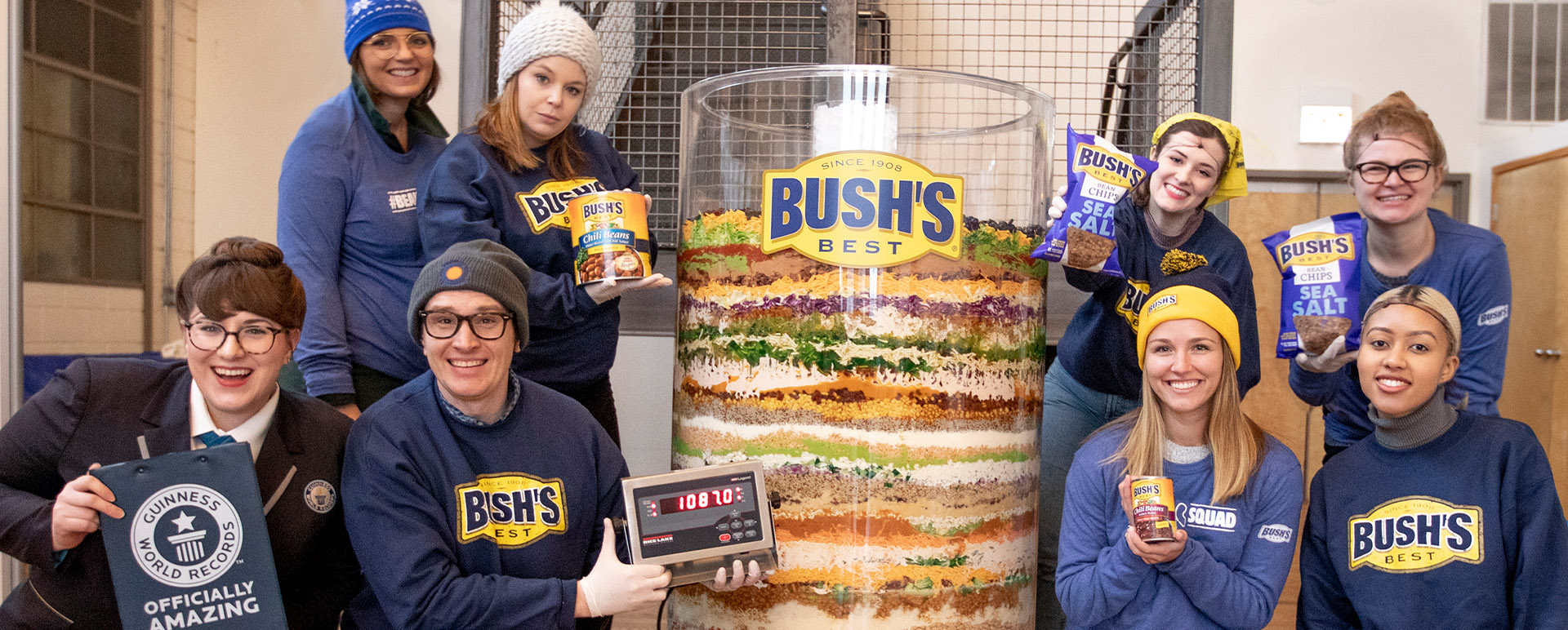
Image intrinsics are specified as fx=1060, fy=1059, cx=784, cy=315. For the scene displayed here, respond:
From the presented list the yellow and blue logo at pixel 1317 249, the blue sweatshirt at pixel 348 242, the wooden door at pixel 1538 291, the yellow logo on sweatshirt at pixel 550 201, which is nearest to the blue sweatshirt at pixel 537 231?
the yellow logo on sweatshirt at pixel 550 201

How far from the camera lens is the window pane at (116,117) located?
3.55 meters

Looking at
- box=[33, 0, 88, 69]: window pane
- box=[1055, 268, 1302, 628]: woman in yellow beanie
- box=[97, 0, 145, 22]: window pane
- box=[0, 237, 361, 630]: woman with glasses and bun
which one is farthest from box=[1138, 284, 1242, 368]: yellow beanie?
box=[97, 0, 145, 22]: window pane

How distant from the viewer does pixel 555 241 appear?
6.83 feet

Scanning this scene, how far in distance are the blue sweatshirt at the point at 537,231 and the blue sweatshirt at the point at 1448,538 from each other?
4.74 ft

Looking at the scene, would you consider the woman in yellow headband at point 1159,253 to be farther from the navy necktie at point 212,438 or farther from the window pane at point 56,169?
the window pane at point 56,169

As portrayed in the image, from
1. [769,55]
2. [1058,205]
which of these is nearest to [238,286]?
[1058,205]

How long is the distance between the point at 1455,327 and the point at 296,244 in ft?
7.27

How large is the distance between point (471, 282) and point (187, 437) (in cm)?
51

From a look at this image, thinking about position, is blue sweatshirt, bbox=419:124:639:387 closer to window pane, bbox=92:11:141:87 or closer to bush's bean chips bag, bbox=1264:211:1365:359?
bush's bean chips bag, bbox=1264:211:1365:359

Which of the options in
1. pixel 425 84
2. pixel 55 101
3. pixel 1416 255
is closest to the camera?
pixel 1416 255

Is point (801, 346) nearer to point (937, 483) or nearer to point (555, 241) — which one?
point (937, 483)

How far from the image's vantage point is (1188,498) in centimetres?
186

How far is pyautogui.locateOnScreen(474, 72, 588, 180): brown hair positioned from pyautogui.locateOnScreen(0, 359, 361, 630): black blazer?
24.4 inches

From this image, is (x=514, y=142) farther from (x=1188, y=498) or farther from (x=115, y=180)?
(x=115, y=180)
